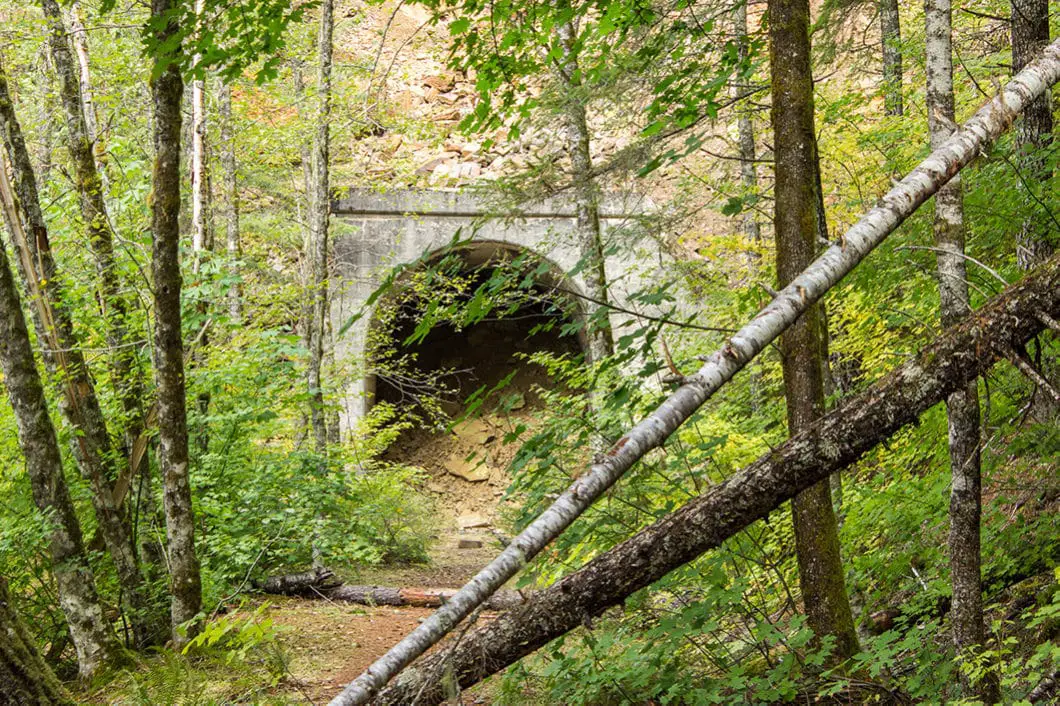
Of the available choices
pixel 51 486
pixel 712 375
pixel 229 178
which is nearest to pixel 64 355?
pixel 51 486

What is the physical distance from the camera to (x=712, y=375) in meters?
2.54

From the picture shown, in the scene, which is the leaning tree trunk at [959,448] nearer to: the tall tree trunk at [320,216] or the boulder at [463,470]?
the tall tree trunk at [320,216]

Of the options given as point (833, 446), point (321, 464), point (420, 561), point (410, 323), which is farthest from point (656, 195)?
point (833, 446)

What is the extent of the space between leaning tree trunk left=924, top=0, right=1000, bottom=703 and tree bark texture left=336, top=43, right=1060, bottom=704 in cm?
37

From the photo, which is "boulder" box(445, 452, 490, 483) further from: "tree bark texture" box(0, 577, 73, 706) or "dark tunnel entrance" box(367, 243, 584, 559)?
"tree bark texture" box(0, 577, 73, 706)

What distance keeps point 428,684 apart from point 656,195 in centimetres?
1639

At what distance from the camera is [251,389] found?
7.82 meters

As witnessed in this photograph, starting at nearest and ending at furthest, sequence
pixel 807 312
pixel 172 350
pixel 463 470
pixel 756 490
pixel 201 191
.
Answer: pixel 756 490 < pixel 807 312 < pixel 172 350 < pixel 201 191 < pixel 463 470

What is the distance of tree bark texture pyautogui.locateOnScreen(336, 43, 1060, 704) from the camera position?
2469 mm

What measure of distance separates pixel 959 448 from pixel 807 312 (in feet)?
2.85

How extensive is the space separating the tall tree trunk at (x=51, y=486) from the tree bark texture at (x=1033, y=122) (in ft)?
19.5

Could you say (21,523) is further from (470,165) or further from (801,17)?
(470,165)

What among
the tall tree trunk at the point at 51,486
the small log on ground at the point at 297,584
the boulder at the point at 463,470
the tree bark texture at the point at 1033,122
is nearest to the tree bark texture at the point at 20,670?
the tall tree trunk at the point at 51,486

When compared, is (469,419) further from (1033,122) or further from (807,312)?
(807,312)
